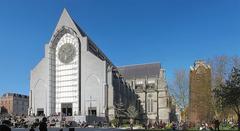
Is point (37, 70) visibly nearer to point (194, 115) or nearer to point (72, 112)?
point (72, 112)

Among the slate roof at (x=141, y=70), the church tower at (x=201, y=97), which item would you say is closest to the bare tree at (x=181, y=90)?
the church tower at (x=201, y=97)

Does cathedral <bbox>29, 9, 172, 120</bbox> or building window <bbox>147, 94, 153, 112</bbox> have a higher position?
cathedral <bbox>29, 9, 172, 120</bbox>

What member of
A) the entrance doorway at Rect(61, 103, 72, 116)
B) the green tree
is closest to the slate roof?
the entrance doorway at Rect(61, 103, 72, 116)

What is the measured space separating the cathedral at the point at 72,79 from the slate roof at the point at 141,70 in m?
26.0

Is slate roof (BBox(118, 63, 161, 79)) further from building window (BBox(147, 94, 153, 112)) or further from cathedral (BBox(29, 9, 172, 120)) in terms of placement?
cathedral (BBox(29, 9, 172, 120))

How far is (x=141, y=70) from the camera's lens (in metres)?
138

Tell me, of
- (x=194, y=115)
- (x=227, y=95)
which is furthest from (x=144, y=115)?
(x=227, y=95)

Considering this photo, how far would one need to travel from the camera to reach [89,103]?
99062mm

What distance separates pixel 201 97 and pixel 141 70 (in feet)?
179

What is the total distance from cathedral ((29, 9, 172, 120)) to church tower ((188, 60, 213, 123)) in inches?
775

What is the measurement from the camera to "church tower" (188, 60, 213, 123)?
8129 cm

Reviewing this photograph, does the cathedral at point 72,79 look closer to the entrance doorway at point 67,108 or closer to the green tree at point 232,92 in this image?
the entrance doorway at point 67,108

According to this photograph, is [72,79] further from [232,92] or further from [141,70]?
[232,92]

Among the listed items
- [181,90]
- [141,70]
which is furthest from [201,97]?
[141,70]
